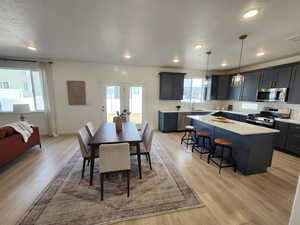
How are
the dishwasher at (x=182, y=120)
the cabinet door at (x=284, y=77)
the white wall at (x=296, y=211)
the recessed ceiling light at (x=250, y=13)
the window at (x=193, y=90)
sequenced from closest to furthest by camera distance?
the white wall at (x=296, y=211), the recessed ceiling light at (x=250, y=13), the cabinet door at (x=284, y=77), the dishwasher at (x=182, y=120), the window at (x=193, y=90)

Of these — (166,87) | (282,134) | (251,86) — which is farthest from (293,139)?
(166,87)

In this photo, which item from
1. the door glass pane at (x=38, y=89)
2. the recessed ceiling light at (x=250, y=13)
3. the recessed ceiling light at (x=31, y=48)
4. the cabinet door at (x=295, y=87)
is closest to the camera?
the recessed ceiling light at (x=250, y=13)

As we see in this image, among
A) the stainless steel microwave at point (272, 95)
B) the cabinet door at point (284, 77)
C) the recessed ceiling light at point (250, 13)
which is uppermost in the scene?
the recessed ceiling light at point (250, 13)

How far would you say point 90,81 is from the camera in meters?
4.67

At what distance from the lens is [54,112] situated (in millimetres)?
4484

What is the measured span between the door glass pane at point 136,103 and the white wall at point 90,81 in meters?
0.22

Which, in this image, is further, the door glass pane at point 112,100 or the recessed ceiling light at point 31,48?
the door glass pane at point 112,100

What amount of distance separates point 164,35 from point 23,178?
3811mm

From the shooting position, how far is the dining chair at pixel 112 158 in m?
1.72

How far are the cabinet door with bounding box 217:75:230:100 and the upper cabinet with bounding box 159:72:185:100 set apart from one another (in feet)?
6.01

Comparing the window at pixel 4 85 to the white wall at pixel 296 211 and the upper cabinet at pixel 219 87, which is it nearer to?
the white wall at pixel 296 211

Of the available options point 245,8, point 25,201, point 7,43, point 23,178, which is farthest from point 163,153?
point 7,43

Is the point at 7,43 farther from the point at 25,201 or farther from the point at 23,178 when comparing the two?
the point at 25,201

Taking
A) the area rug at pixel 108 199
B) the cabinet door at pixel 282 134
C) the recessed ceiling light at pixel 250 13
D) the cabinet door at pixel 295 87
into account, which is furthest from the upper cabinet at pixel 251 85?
the area rug at pixel 108 199
